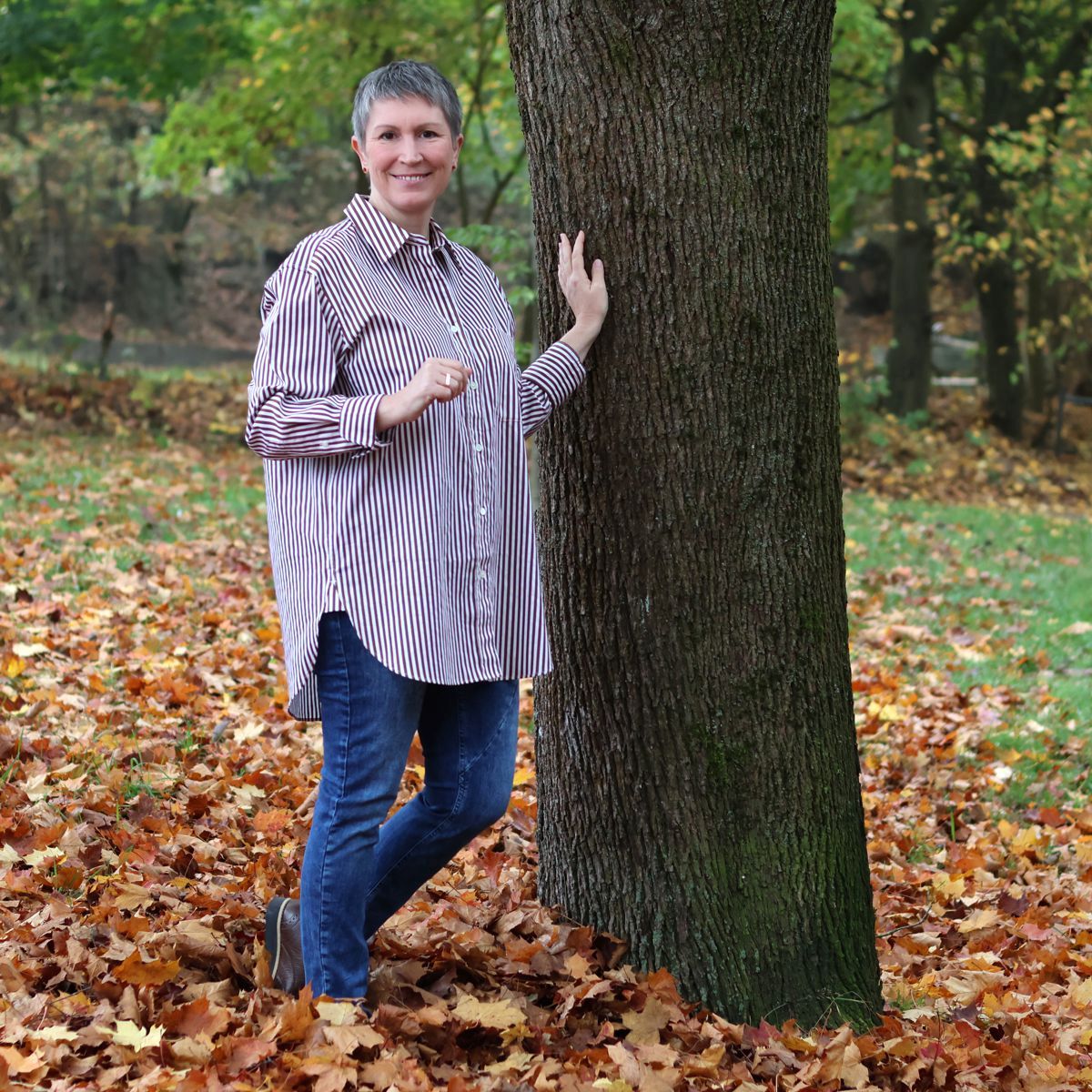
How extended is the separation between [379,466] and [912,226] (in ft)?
54.5

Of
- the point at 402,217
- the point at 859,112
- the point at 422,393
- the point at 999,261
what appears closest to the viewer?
the point at 422,393

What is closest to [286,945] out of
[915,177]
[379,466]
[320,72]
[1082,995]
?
[379,466]

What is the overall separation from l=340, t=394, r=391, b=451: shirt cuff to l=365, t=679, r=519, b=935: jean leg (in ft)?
2.12

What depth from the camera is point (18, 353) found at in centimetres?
1941

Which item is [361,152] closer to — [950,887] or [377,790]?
[377,790]

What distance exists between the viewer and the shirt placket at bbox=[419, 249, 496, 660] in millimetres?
2914

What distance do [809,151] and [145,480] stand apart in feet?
29.7

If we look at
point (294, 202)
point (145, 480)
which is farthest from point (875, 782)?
point (294, 202)

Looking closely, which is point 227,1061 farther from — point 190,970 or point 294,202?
point 294,202

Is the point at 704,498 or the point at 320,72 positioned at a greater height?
the point at 320,72

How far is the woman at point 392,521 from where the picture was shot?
9.05ft

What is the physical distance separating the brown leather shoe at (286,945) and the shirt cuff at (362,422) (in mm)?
1162

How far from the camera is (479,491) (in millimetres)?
2922

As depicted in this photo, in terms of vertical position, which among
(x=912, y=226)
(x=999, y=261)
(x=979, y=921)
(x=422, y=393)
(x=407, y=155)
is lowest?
(x=979, y=921)
